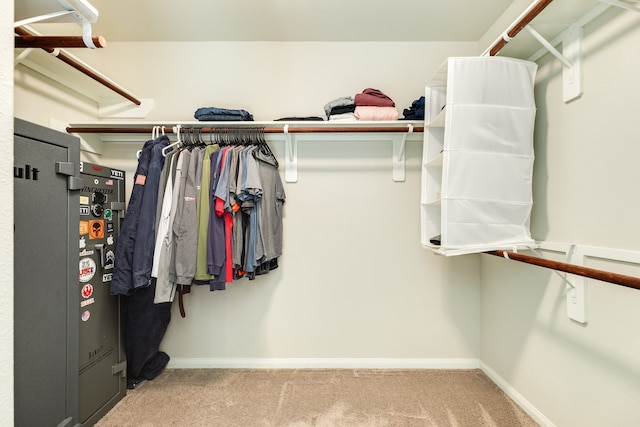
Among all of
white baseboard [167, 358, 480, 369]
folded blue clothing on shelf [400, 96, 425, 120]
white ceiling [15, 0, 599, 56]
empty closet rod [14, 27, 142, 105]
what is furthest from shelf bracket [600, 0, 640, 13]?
empty closet rod [14, 27, 142, 105]

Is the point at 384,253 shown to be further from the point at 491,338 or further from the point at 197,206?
the point at 197,206

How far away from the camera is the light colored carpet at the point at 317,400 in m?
1.49

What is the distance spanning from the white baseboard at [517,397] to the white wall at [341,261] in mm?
149

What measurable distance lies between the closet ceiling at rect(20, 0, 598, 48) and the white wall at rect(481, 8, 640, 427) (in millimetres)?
655

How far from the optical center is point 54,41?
1132 mm

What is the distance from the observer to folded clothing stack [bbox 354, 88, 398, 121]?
1770 millimetres

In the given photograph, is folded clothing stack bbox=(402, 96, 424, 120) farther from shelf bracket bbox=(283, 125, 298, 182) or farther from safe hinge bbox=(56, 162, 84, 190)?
safe hinge bbox=(56, 162, 84, 190)

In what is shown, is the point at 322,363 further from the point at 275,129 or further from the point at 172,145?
the point at 172,145

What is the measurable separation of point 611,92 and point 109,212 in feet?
8.36

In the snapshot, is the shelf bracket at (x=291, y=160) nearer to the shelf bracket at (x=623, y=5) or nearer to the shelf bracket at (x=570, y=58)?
the shelf bracket at (x=570, y=58)

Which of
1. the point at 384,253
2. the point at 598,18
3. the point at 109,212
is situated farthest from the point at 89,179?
the point at 598,18

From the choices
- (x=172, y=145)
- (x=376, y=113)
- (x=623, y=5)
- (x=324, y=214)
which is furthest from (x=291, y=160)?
(x=623, y=5)

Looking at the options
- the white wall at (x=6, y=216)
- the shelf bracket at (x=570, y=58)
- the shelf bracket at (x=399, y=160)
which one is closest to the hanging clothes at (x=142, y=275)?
the white wall at (x=6, y=216)

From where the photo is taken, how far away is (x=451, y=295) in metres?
2.01
